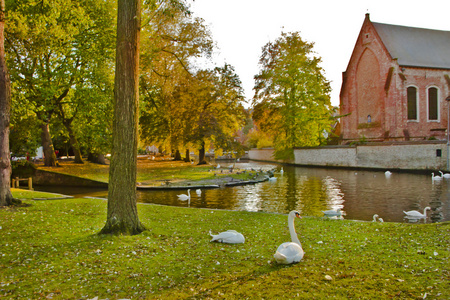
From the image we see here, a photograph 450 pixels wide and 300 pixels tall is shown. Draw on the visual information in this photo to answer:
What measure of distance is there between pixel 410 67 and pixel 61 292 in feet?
154

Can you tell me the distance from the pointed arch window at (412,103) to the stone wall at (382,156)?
9.15 meters

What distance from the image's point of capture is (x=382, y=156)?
3619 cm

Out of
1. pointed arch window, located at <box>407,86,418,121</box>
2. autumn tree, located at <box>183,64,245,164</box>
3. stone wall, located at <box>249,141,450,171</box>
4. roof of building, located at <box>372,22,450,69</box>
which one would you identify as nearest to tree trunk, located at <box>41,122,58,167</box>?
autumn tree, located at <box>183,64,245,164</box>

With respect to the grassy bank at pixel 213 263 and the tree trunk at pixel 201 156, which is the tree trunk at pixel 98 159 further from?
the grassy bank at pixel 213 263

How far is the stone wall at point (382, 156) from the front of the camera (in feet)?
105

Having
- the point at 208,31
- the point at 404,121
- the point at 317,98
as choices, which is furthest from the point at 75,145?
the point at 404,121

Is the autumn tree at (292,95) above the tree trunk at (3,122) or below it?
above

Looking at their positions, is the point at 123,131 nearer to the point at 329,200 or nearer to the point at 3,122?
the point at 3,122

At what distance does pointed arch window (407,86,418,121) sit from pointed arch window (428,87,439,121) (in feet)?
6.84

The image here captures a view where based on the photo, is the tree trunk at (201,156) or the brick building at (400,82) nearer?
the tree trunk at (201,156)

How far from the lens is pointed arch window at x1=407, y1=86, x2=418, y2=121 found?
41678mm

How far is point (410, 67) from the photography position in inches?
1619

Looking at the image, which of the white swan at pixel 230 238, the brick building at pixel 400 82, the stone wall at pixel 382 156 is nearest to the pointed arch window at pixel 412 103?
the brick building at pixel 400 82

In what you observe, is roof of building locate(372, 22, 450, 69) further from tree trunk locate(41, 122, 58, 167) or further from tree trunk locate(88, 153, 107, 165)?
tree trunk locate(41, 122, 58, 167)
